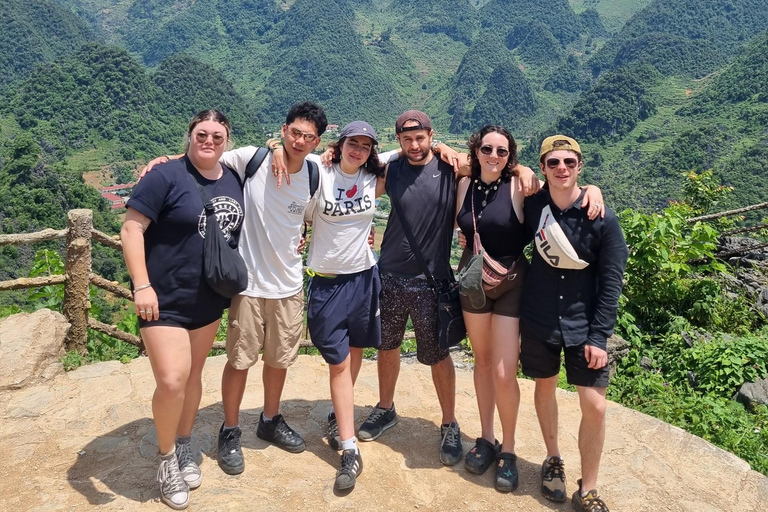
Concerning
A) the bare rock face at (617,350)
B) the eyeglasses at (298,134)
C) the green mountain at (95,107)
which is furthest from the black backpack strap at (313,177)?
the green mountain at (95,107)

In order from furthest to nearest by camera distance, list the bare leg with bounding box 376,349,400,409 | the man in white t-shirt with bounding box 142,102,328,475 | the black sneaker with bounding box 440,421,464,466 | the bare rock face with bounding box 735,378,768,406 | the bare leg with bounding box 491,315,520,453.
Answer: the bare rock face with bounding box 735,378,768,406 → the bare leg with bounding box 376,349,400,409 → the black sneaker with bounding box 440,421,464,466 → the bare leg with bounding box 491,315,520,453 → the man in white t-shirt with bounding box 142,102,328,475

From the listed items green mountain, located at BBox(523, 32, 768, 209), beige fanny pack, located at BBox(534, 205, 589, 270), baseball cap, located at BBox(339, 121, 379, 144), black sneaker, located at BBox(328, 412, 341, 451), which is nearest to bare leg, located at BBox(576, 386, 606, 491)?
beige fanny pack, located at BBox(534, 205, 589, 270)

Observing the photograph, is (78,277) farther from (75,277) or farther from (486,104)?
(486,104)

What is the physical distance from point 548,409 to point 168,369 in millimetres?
1694

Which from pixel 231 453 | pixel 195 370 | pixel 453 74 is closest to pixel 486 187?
pixel 195 370

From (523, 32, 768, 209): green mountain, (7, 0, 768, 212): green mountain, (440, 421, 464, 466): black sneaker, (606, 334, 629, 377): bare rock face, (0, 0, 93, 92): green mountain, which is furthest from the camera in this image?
(0, 0, 93, 92): green mountain

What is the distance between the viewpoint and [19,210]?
24.8 metres

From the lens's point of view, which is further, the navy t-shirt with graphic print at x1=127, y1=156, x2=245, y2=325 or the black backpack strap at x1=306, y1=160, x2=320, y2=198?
the black backpack strap at x1=306, y1=160, x2=320, y2=198

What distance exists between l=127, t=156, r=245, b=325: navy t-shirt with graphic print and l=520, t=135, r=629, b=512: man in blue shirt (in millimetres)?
1382

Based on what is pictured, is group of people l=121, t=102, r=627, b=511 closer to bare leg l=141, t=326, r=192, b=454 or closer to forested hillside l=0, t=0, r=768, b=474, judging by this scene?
bare leg l=141, t=326, r=192, b=454

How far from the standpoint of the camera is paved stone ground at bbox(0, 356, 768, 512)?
112 inches

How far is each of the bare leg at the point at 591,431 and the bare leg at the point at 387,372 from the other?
3.17 feet

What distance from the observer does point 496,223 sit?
2830 mm

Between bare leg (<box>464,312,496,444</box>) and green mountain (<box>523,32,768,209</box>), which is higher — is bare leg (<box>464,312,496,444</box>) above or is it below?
below
